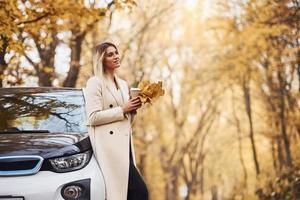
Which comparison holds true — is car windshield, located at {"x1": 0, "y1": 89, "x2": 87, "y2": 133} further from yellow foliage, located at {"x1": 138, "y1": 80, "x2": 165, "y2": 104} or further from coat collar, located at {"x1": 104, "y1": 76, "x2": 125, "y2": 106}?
yellow foliage, located at {"x1": 138, "y1": 80, "x2": 165, "y2": 104}

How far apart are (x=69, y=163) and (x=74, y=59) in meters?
9.80

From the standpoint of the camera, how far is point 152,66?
82.0ft

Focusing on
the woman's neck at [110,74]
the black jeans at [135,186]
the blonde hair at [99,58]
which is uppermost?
the blonde hair at [99,58]

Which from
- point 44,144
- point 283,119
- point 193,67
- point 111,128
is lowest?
point 44,144

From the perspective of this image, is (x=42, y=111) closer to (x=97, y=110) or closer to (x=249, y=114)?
(x=97, y=110)

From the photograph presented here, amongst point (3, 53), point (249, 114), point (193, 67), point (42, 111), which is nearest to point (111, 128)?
point (42, 111)

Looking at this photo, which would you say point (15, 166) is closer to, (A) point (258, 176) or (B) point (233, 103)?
(A) point (258, 176)

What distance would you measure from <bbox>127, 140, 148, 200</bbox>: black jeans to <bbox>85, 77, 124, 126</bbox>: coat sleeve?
39 centimetres

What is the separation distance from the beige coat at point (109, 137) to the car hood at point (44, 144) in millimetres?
131

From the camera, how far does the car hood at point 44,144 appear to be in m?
4.76

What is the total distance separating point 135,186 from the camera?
509 cm

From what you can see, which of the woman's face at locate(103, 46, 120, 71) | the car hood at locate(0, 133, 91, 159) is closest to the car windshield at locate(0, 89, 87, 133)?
the car hood at locate(0, 133, 91, 159)

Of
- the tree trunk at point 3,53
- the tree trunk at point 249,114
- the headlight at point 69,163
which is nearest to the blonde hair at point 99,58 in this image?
the headlight at point 69,163

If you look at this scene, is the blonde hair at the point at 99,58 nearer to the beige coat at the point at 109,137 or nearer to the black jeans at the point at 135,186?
the beige coat at the point at 109,137
